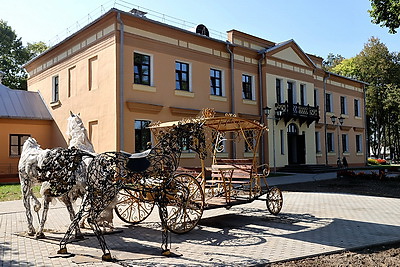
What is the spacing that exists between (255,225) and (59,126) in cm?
1658

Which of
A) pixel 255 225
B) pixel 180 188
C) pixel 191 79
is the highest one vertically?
pixel 191 79

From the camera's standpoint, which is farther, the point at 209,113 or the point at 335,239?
the point at 209,113

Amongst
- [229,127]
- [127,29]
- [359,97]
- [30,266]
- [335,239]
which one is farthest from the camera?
[359,97]

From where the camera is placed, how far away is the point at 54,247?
6.13m

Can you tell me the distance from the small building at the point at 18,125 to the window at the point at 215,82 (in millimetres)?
9607

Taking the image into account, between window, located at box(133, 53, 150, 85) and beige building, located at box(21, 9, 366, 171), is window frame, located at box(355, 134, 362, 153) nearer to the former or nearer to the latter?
beige building, located at box(21, 9, 366, 171)

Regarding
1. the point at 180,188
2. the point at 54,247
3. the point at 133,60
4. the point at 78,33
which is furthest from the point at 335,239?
the point at 78,33

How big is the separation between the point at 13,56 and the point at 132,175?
3730 centimetres

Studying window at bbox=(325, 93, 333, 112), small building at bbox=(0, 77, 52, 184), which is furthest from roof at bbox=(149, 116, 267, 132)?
window at bbox=(325, 93, 333, 112)

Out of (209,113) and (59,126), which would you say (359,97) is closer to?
(59,126)

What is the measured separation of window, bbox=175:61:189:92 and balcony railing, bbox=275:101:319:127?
7.37m

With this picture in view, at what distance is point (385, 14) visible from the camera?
1630 cm

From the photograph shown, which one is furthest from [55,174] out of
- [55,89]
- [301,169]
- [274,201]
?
[301,169]

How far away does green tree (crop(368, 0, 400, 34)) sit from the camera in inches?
630
